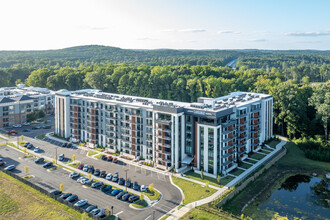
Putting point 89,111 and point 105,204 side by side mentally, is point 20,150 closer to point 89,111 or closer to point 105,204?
point 89,111

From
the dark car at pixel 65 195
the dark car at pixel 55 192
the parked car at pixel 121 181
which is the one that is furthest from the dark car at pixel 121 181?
the dark car at pixel 55 192

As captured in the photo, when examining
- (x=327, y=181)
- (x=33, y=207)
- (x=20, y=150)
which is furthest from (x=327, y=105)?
(x=20, y=150)

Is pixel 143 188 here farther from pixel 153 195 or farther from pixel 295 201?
pixel 295 201

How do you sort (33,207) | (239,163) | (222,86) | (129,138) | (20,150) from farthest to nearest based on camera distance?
(222,86) → (20,150) → (129,138) → (239,163) → (33,207)

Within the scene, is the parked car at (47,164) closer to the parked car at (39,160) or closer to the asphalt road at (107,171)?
the asphalt road at (107,171)

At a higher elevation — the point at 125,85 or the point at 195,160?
the point at 125,85

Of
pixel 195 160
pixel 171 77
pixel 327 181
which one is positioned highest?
pixel 171 77
